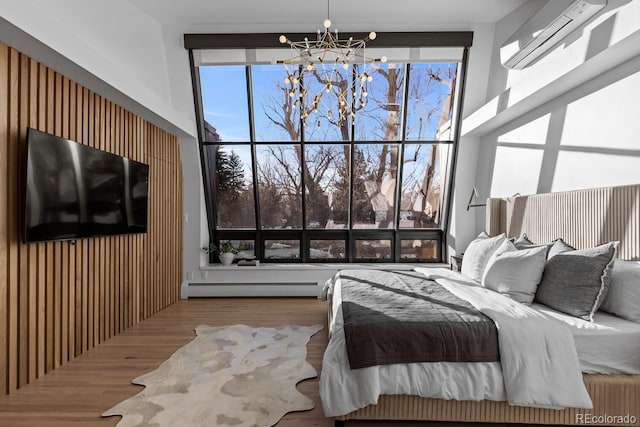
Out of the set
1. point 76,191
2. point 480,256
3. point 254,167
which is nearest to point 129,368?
point 76,191

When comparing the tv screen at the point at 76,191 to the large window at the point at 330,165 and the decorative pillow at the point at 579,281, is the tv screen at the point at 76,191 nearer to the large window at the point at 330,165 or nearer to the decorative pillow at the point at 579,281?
the large window at the point at 330,165

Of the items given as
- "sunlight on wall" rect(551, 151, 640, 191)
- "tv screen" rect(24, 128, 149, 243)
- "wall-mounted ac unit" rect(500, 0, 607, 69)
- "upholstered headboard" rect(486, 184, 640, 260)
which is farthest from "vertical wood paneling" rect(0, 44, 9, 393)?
"sunlight on wall" rect(551, 151, 640, 191)

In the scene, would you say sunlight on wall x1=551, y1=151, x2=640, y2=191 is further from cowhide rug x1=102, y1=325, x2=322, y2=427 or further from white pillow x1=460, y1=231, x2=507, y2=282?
cowhide rug x1=102, y1=325, x2=322, y2=427

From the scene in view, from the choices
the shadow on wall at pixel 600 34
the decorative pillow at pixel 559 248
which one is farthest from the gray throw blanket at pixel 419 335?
the shadow on wall at pixel 600 34

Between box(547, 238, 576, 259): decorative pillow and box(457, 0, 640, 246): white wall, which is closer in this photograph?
box(457, 0, 640, 246): white wall

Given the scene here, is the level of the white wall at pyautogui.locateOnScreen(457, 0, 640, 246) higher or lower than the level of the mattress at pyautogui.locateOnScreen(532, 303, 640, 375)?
higher

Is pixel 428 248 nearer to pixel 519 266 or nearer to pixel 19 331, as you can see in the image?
pixel 519 266

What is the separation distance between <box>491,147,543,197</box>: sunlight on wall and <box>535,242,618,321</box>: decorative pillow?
5.00ft

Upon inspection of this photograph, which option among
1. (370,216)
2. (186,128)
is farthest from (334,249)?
(186,128)

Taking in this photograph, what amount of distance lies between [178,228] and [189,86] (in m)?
1.89

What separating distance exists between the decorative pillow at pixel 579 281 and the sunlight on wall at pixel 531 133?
1.64 metres

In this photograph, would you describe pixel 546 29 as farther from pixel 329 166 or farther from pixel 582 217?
pixel 329 166

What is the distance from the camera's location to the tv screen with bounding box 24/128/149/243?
8.78ft

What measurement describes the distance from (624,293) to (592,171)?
1222 millimetres
